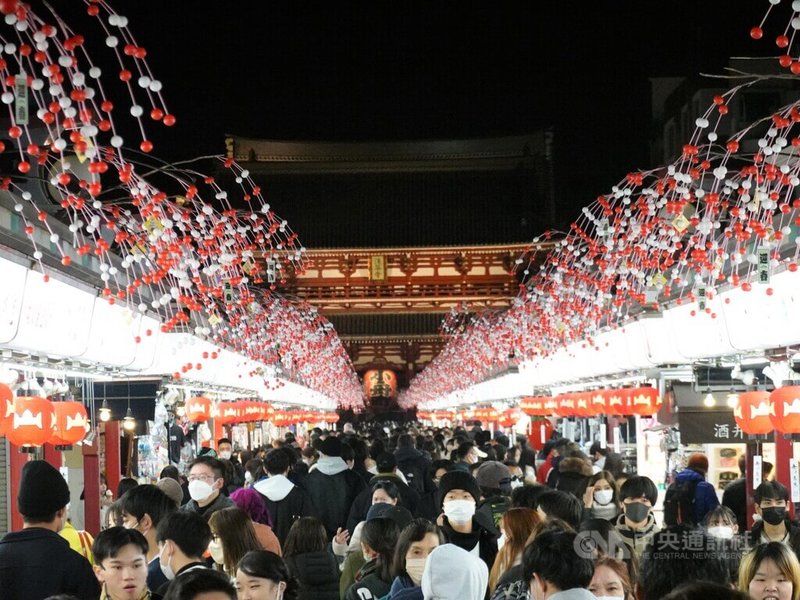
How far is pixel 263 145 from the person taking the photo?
4169cm

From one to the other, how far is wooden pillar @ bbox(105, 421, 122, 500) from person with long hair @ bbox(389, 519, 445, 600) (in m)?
10.3

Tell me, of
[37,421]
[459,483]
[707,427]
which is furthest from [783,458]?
[37,421]

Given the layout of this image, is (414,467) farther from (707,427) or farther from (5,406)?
(5,406)

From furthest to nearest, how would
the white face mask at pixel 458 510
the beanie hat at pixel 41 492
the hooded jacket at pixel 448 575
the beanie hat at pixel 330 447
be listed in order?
1. the beanie hat at pixel 330 447
2. the white face mask at pixel 458 510
3. the beanie hat at pixel 41 492
4. the hooded jacket at pixel 448 575

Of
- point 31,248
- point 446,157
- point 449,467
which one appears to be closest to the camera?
point 31,248

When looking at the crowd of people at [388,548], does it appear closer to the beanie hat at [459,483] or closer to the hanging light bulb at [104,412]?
the beanie hat at [459,483]

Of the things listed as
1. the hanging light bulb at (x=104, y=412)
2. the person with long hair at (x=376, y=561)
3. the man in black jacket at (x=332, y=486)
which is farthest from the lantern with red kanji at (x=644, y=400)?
the person with long hair at (x=376, y=561)

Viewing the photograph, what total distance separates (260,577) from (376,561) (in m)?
1.96

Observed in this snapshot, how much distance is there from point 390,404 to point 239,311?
52172mm

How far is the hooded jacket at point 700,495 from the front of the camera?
12.3 metres

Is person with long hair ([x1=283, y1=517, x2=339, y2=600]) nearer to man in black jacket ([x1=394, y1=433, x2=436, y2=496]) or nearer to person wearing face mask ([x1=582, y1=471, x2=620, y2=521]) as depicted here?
person wearing face mask ([x1=582, y1=471, x2=620, y2=521])

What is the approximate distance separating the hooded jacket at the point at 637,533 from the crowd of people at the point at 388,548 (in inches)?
0.5

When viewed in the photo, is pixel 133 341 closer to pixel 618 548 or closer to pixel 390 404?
pixel 618 548

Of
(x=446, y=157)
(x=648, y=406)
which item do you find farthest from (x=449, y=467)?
(x=446, y=157)
